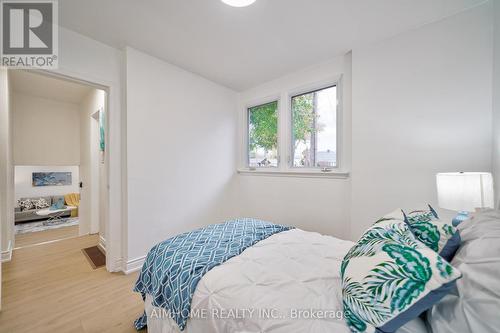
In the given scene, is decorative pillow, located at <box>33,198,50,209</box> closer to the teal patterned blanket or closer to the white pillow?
the teal patterned blanket

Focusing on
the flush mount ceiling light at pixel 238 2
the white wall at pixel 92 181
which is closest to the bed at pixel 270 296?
the flush mount ceiling light at pixel 238 2

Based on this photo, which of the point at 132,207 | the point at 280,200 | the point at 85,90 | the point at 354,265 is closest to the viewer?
the point at 354,265

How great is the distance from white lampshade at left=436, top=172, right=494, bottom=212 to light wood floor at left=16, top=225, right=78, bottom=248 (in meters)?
5.21

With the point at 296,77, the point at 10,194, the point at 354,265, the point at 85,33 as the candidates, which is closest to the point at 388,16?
the point at 296,77

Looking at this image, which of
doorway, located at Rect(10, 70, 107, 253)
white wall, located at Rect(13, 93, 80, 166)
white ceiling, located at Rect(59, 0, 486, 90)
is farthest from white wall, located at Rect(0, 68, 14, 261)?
white wall, located at Rect(13, 93, 80, 166)

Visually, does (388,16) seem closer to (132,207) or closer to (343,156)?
(343,156)

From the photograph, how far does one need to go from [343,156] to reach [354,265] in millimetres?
1956

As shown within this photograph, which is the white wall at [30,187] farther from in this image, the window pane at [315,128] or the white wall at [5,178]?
the window pane at [315,128]

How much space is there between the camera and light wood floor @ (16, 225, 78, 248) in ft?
10.9

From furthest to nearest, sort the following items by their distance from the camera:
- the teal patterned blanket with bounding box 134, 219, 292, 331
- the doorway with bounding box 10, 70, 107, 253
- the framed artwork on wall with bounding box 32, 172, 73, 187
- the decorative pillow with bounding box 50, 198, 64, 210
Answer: the framed artwork on wall with bounding box 32, 172, 73, 187
the decorative pillow with bounding box 50, 198, 64, 210
the doorway with bounding box 10, 70, 107, 253
the teal patterned blanket with bounding box 134, 219, 292, 331

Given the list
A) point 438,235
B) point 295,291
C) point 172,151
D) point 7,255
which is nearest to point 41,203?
point 7,255

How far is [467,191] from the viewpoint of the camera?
1.38 m

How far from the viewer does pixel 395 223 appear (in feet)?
3.41

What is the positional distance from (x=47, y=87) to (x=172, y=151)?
121 inches
